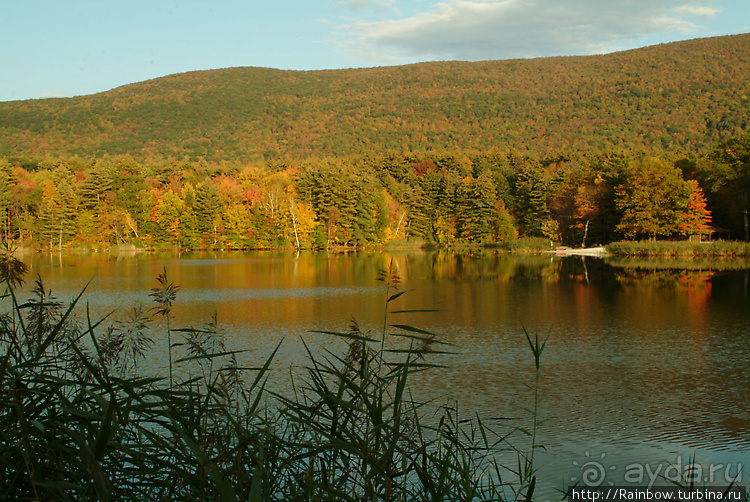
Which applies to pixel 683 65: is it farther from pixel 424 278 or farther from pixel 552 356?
pixel 552 356

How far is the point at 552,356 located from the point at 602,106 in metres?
73.1

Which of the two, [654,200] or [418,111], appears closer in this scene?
[654,200]

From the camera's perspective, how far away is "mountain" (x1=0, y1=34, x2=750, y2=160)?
67.2m

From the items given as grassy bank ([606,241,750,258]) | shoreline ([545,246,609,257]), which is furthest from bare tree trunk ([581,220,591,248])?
grassy bank ([606,241,750,258])

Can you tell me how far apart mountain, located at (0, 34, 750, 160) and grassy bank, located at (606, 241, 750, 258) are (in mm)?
33983

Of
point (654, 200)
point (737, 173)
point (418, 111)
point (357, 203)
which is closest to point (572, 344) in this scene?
point (654, 200)

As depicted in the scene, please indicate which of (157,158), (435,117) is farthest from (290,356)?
→ (435,117)

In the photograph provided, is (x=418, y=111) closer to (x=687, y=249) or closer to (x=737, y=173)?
(x=737, y=173)

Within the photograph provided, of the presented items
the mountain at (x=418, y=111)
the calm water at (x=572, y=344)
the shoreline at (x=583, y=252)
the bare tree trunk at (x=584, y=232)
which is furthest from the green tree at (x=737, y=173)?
the mountain at (x=418, y=111)

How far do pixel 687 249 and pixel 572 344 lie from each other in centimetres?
2293

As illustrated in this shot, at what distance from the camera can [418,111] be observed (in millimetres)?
80438

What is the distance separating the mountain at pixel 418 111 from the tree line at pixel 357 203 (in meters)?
16.4

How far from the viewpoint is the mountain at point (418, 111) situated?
67188mm

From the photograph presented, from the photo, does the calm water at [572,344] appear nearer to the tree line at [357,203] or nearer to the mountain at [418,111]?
the tree line at [357,203]
